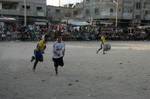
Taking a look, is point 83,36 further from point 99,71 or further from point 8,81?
point 8,81

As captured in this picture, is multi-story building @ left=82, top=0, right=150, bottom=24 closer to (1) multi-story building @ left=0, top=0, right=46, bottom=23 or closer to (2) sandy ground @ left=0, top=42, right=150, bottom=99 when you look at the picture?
(1) multi-story building @ left=0, top=0, right=46, bottom=23

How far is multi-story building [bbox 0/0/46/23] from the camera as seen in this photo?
7019 centimetres

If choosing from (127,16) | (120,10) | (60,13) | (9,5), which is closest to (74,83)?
(9,5)

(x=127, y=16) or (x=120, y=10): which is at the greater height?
(x=120, y=10)

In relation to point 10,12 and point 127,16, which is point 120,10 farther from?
point 10,12

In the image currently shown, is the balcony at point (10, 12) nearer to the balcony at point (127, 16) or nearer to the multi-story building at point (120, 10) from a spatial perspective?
the multi-story building at point (120, 10)

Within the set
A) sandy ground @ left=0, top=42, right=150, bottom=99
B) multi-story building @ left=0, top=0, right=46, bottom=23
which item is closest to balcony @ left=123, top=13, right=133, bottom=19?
multi-story building @ left=0, top=0, right=46, bottom=23

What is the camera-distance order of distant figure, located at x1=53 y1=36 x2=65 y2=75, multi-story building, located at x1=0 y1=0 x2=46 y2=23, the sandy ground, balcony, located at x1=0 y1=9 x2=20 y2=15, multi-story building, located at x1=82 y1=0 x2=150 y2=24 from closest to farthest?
1. the sandy ground
2. distant figure, located at x1=53 y1=36 x2=65 y2=75
3. balcony, located at x1=0 y1=9 x2=20 y2=15
4. multi-story building, located at x1=0 y1=0 x2=46 y2=23
5. multi-story building, located at x1=82 y1=0 x2=150 y2=24

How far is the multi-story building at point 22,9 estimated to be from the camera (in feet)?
230

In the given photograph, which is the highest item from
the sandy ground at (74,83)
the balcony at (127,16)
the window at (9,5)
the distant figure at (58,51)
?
the window at (9,5)

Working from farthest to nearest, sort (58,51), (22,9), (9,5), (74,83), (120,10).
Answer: (120,10)
(22,9)
(9,5)
(58,51)
(74,83)

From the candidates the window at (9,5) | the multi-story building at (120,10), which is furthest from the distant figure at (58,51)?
the multi-story building at (120,10)

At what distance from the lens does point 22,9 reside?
7175 centimetres

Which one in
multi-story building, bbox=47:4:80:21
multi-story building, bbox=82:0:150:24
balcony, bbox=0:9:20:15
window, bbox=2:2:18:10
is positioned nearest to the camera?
balcony, bbox=0:9:20:15
